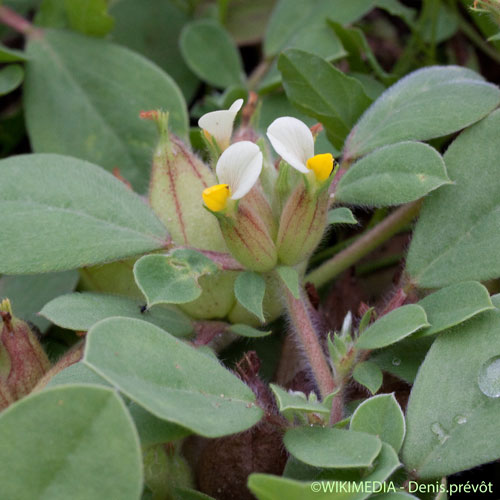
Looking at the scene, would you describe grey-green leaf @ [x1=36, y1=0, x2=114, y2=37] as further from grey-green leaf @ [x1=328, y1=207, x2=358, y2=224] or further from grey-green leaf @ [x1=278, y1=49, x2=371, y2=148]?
grey-green leaf @ [x1=328, y1=207, x2=358, y2=224]

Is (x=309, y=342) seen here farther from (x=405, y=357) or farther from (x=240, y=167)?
(x=240, y=167)

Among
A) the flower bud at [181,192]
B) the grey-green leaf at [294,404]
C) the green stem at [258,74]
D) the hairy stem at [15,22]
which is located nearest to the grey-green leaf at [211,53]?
the green stem at [258,74]

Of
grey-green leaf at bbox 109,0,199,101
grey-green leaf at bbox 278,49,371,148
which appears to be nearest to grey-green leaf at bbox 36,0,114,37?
grey-green leaf at bbox 109,0,199,101

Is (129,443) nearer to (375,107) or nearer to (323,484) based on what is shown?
(323,484)

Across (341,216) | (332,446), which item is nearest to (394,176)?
(341,216)

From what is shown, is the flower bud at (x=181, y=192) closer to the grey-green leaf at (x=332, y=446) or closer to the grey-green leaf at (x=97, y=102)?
the grey-green leaf at (x=97, y=102)

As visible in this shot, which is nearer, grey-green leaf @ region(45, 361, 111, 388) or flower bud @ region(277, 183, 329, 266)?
grey-green leaf @ region(45, 361, 111, 388)
